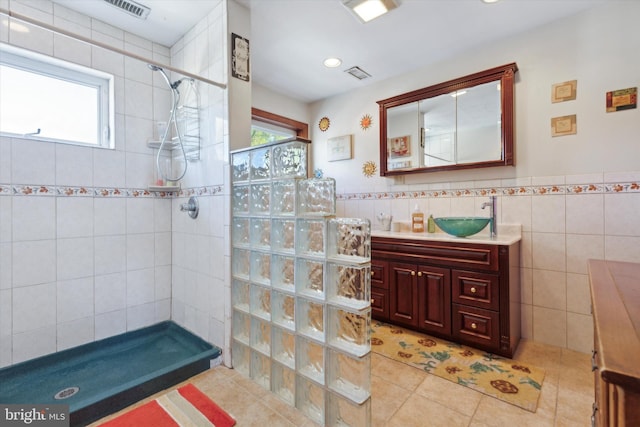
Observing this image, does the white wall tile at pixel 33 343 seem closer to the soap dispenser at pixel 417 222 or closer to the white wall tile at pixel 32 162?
the white wall tile at pixel 32 162

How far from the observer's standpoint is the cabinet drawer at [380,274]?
2.34 m

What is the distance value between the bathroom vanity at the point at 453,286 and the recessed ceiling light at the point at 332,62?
1555mm

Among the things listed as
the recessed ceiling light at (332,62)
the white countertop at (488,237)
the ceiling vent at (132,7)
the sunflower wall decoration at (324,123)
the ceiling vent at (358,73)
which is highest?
the recessed ceiling light at (332,62)

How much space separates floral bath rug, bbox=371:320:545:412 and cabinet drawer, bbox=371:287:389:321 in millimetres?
156

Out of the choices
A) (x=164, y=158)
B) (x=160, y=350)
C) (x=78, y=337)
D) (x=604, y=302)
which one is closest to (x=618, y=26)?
(x=604, y=302)

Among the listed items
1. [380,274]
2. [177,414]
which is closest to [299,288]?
[177,414]

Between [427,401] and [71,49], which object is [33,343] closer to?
[71,49]

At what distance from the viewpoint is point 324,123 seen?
11.0ft

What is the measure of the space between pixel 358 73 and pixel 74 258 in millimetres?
2695

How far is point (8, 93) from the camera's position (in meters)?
1.73

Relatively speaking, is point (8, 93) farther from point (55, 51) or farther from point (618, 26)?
point (618, 26)

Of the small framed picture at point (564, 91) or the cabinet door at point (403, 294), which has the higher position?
the small framed picture at point (564, 91)

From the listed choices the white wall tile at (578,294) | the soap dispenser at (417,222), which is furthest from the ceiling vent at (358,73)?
the white wall tile at (578,294)

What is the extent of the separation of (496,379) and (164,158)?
2742mm
